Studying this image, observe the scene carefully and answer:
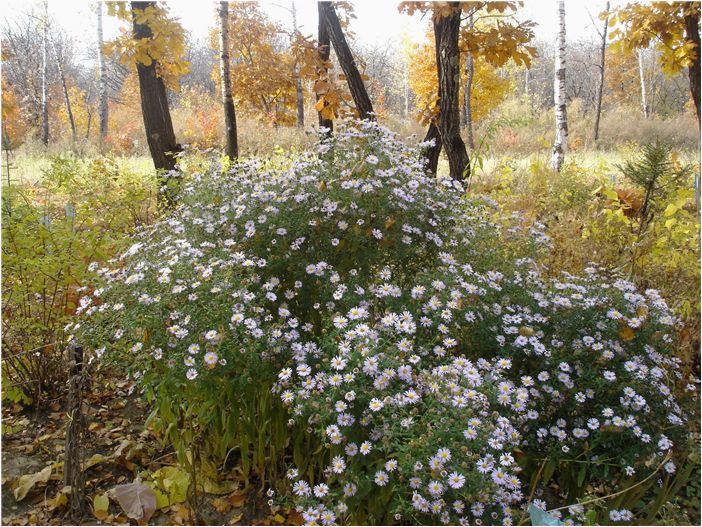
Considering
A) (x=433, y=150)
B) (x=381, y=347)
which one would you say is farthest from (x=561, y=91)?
(x=381, y=347)

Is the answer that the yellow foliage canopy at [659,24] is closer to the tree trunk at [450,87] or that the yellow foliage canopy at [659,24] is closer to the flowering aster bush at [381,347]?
the tree trunk at [450,87]

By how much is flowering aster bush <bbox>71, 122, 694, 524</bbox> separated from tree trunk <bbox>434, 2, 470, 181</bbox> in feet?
6.73

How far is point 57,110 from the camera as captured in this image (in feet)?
88.3

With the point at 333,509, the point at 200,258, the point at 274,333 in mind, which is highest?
the point at 200,258

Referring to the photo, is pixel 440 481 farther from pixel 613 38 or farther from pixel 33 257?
pixel 613 38

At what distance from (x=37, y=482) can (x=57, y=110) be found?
93.0 ft

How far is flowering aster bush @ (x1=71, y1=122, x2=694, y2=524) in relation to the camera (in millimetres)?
1941

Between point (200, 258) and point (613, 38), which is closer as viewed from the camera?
point (200, 258)

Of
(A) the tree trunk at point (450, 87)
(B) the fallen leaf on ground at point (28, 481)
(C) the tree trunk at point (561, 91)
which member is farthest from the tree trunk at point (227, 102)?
(B) the fallen leaf on ground at point (28, 481)

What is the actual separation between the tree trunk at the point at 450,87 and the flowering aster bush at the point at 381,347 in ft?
6.73

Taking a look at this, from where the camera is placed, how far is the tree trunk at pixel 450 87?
482cm

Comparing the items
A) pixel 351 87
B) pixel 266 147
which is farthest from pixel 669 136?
pixel 351 87

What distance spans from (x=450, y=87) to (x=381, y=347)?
3.45 m

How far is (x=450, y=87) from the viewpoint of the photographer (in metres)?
4.97
